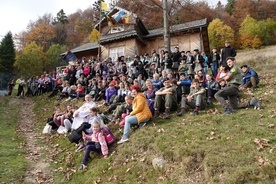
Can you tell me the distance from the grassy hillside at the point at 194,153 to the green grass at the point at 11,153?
1033 millimetres

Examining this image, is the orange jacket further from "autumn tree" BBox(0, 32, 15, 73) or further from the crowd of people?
"autumn tree" BBox(0, 32, 15, 73)

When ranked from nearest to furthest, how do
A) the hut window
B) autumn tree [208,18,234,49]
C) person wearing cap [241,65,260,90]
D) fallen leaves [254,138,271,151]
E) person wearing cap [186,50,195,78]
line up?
fallen leaves [254,138,271,151], person wearing cap [241,65,260,90], person wearing cap [186,50,195,78], the hut window, autumn tree [208,18,234,49]

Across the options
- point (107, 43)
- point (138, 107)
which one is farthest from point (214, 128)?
point (107, 43)

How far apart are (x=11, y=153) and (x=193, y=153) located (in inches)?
261

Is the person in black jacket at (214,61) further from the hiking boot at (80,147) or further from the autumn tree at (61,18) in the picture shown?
the autumn tree at (61,18)

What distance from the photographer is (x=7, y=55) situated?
34281 millimetres

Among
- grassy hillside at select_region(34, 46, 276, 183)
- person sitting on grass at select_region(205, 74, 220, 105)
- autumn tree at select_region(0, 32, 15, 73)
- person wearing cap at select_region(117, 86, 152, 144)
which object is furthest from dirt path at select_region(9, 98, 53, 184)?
autumn tree at select_region(0, 32, 15, 73)

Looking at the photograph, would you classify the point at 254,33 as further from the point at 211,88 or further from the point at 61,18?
the point at 61,18

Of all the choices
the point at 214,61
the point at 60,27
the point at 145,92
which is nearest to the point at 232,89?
the point at 145,92

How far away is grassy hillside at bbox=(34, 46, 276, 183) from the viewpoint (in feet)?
15.6

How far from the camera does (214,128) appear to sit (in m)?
6.59

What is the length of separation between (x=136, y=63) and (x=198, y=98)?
7.45 meters

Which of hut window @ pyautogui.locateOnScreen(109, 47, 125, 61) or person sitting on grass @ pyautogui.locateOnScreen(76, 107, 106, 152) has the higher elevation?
hut window @ pyautogui.locateOnScreen(109, 47, 125, 61)

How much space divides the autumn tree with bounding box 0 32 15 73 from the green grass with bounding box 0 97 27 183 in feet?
75.6
